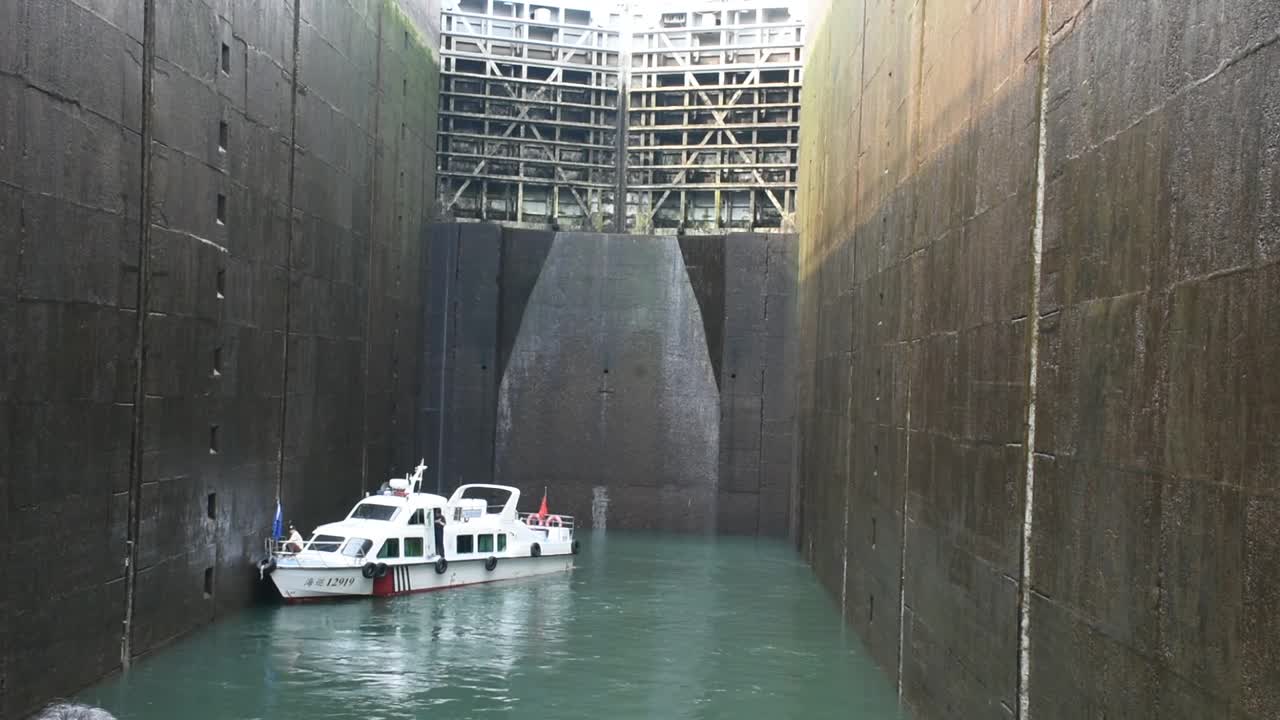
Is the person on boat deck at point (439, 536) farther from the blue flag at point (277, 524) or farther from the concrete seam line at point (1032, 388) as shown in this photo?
the concrete seam line at point (1032, 388)

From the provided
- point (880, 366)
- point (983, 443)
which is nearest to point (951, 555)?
point (983, 443)

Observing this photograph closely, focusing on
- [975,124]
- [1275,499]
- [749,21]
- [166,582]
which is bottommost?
[166,582]

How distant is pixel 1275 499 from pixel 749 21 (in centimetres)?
2800

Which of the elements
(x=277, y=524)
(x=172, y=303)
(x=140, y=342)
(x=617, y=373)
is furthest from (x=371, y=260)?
(x=140, y=342)

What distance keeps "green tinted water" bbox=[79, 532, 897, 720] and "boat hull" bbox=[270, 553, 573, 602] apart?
27cm

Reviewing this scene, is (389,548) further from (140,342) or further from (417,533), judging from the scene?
(140,342)

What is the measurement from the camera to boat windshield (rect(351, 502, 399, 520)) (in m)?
22.1

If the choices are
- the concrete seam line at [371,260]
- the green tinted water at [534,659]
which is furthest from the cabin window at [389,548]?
the concrete seam line at [371,260]

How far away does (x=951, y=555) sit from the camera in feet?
37.7

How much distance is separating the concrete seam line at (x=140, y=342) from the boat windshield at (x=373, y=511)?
7237 millimetres

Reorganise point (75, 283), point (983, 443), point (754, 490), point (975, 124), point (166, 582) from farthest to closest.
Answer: point (754, 490) < point (166, 582) < point (75, 283) < point (975, 124) < point (983, 443)

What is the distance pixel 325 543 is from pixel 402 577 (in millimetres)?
1462

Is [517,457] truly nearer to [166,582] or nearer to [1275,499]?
[166,582]

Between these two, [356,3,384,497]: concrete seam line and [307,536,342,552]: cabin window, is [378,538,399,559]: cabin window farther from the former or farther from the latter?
[356,3,384,497]: concrete seam line
